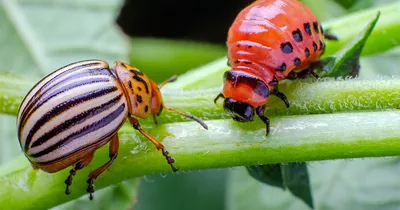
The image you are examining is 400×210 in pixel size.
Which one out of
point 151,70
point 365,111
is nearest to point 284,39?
point 365,111

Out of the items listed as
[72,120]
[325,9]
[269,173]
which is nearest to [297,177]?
[269,173]

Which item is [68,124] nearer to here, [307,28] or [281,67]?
[281,67]

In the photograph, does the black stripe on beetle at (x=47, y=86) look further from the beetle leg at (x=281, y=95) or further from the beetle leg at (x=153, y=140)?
the beetle leg at (x=281, y=95)

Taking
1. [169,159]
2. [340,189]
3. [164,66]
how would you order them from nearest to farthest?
[169,159] < [340,189] < [164,66]

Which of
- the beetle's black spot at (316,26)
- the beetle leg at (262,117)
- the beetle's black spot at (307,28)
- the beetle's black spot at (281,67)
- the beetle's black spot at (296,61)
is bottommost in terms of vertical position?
the beetle leg at (262,117)

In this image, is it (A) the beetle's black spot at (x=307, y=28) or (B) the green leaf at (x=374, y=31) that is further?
(B) the green leaf at (x=374, y=31)

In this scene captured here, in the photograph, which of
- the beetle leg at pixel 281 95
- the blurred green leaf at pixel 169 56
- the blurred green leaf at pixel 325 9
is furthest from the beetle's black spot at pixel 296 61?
the blurred green leaf at pixel 169 56
